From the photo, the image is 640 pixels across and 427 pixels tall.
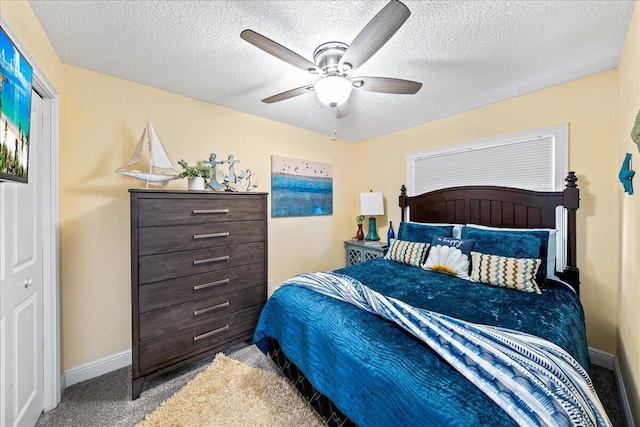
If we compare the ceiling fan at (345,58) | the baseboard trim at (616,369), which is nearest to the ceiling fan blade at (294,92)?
the ceiling fan at (345,58)

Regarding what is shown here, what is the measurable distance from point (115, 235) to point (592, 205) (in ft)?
13.1

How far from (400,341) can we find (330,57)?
5.66 feet

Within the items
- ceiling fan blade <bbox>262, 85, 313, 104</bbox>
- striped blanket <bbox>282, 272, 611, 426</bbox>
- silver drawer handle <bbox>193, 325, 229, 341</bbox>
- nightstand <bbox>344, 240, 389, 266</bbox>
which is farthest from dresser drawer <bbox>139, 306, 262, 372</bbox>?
ceiling fan blade <bbox>262, 85, 313, 104</bbox>

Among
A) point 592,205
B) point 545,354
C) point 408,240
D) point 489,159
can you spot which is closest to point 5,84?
point 545,354

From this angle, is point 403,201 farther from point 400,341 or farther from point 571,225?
point 400,341

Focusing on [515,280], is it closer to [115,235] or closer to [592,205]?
[592,205]

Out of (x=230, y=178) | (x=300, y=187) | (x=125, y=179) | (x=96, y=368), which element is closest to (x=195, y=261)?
(x=230, y=178)

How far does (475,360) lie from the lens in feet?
3.18

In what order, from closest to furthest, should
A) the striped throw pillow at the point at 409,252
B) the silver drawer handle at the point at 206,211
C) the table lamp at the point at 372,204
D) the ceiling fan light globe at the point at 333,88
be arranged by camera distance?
the ceiling fan light globe at the point at 333,88
the silver drawer handle at the point at 206,211
the striped throw pillow at the point at 409,252
the table lamp at the point at 372,204

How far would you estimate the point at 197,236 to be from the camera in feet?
6.52

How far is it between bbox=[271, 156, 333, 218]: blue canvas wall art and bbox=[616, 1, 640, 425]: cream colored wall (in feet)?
9.20

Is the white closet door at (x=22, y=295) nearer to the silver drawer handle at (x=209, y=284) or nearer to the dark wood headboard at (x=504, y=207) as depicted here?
the silver drawer handle at (x=209, y=284)

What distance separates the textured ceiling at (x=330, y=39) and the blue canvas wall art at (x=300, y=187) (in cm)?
99

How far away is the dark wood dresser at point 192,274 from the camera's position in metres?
1.74
